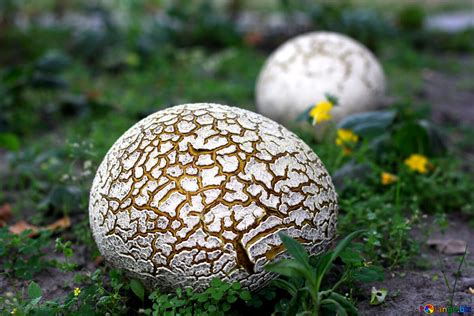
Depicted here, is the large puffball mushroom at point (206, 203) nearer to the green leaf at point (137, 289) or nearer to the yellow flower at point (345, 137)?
the green leaf at point (137, 289)

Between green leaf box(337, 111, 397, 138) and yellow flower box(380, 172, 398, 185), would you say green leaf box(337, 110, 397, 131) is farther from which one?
yellow flower box(380, 172, 398, 185)

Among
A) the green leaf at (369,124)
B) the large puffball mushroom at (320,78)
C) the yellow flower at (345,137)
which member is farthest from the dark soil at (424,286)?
the large puffball mushroom at (320,78)

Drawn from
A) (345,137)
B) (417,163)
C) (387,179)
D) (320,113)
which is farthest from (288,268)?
(417,163)

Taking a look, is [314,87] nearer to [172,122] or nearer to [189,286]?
[172,122]

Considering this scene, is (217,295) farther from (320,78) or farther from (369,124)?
(320,78)

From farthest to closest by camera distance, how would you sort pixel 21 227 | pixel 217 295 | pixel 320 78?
pixel 320 78, pixel 21 227, pixel 217 295

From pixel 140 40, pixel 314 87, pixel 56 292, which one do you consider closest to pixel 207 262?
pixel 56 292
